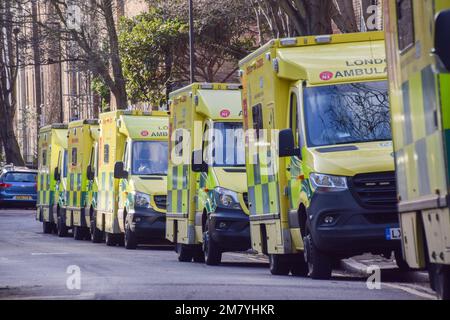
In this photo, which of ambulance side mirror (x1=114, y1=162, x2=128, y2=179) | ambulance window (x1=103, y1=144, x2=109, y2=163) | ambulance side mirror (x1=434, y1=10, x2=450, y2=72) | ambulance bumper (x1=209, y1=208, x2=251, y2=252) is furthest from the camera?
ambulance window (x1=103, y1=144, x2=109, y2=163)

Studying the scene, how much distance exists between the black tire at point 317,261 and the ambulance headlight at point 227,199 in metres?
3.99

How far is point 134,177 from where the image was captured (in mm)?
26125

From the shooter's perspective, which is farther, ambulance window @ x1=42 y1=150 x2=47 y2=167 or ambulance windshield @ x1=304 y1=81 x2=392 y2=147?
ambulance window @ x1=42 y1=150 x2=47 y2=167

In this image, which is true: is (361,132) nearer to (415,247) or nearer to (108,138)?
(415,247)

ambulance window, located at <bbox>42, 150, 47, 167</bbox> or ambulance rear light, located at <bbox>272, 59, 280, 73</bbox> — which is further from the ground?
ambulance window, located at <bbox>42, 150, 47, 167</bbox>

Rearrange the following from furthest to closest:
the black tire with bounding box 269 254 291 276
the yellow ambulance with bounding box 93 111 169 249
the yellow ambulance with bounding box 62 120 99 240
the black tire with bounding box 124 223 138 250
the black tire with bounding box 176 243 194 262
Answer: the yellow ambulance with bounding box 62 120 99 240, the black tire with bounding box 124 223 138 250, the yellow ambulance with bounding box 93 111 169 249, the black tire with bounding box 176 243 194 262, the black tire with bounding box 269 254 291 276

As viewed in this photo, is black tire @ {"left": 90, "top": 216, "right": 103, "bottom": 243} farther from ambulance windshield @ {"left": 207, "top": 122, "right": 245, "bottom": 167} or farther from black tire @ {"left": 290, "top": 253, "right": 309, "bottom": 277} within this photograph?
black tire @ {"left": 290, "top": 253, "right": 309, "bottom": 277}

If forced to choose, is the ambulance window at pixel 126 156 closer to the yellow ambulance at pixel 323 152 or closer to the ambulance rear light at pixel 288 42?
the yellow ambulance at pixel 323 152

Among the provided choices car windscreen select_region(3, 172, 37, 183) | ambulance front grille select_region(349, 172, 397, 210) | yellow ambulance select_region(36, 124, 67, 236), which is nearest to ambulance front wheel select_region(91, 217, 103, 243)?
yellow ambulance select_region(36, 124, 67, 236)

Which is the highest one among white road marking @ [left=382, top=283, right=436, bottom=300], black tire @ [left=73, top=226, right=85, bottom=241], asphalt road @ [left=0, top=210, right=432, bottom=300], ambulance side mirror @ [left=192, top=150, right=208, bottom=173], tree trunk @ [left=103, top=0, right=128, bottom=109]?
tree trunk @ [left=103, top=0, right=128, bottom=109]

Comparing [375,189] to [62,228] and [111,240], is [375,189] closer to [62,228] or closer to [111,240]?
[111,240]

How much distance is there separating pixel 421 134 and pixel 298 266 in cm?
742

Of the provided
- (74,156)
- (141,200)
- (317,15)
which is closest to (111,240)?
(141,200)

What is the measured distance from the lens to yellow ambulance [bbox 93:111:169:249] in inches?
1009
